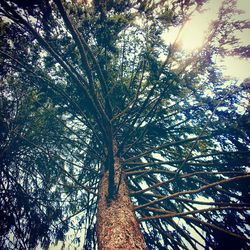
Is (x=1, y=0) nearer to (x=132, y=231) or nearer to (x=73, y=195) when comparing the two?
(x=132, y=231)

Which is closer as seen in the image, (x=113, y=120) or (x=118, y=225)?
(x=118, y=225)

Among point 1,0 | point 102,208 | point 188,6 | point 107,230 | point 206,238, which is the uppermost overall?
point 1,0

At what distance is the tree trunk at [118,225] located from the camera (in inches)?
126

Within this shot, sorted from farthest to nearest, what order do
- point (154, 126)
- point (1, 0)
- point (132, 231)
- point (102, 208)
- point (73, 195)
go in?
1. point (73, 195)
2. point (154, 126)
3. point (102, 208)
4. point (1, 0)
5. point (132, 231)

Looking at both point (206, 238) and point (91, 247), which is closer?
point (206, 238)

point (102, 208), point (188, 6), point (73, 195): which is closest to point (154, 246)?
point (102, 208)

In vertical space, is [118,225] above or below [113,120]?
below

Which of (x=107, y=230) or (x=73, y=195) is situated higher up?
(x=73, y=195)

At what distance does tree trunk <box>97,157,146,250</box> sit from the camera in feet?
10.5

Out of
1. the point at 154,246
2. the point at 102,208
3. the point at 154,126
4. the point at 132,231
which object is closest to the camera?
the point at 132,231

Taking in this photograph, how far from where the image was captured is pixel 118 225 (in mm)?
3502

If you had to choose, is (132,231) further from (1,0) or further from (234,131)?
(1,0)

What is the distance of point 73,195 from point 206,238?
11.8ft

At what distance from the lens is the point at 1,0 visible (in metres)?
3.66
